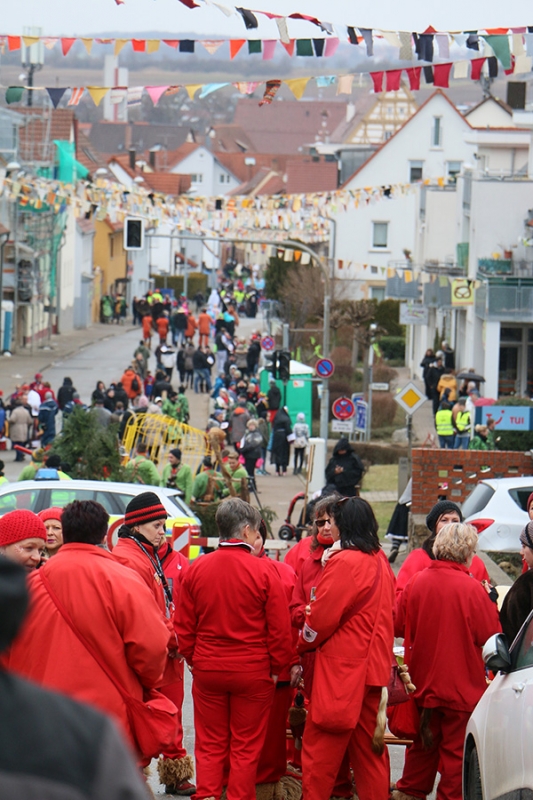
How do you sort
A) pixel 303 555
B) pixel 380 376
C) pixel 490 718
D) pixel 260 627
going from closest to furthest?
pixel 490 718 < pixel 260 627 < pixel 303 555 < pixel 380 376

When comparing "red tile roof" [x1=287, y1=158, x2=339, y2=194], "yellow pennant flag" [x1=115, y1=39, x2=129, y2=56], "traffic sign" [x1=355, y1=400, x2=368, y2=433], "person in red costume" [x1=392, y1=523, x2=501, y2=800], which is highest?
"red tile roof" [x1=287, y1=158, x2=339, y2=194]

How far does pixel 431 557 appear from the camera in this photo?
6957mm

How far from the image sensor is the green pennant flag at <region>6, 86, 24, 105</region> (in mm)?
16625

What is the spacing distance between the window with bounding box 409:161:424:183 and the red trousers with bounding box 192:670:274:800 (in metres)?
60.7

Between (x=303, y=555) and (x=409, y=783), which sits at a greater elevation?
(x=303, y=555)

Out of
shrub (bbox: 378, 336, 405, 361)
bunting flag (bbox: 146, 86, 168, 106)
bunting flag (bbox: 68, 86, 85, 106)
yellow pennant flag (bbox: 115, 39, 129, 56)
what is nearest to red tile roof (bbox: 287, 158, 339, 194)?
shrub (bbox: 378, 336, 405, 361)

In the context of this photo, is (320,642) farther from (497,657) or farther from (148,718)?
(148,718)

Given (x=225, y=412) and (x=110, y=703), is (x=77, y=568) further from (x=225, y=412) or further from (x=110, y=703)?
(x=225, y=412)

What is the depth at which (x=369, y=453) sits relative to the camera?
3175 cm

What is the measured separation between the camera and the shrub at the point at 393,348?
186 ft

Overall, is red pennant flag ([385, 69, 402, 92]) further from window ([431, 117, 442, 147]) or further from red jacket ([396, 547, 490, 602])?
window ([431, 117, 442, 147])

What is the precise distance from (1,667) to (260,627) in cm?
449

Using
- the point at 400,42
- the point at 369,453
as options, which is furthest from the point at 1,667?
the point at 369,453

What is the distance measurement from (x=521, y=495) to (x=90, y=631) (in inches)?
428
